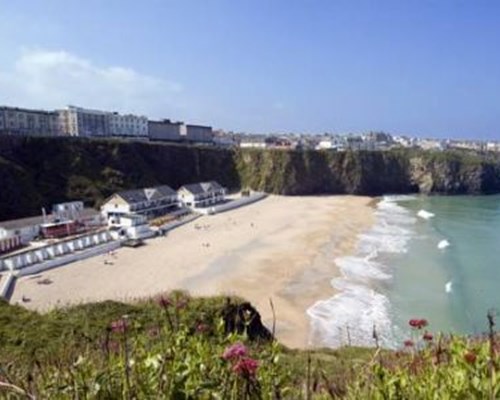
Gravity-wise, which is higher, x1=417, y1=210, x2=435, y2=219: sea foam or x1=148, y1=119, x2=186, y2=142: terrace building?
x1=148, y1=119, x2=186, y2=142: terrace building

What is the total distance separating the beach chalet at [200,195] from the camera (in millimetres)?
59375

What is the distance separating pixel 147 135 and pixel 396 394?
351ft

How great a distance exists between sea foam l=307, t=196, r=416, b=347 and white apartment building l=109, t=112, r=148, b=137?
217ft

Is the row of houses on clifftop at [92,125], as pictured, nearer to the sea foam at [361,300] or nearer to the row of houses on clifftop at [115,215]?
the row of houses on clifftop at [115,215]

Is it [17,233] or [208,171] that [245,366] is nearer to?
[17,233]

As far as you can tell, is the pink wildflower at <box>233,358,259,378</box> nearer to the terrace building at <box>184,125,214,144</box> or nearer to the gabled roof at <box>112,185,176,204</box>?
the gabled roof at <box>112,185,176,204</box>

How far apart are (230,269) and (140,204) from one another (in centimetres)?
2036

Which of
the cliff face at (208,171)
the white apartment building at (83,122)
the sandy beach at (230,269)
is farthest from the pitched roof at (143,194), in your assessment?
the white apartment building at (83,122)

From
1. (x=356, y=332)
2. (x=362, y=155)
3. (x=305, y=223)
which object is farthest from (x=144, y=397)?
(x=362, y=155)

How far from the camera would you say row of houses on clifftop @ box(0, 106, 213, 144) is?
82500 millimetres

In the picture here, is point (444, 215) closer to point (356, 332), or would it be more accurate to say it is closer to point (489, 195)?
point (489, 195)

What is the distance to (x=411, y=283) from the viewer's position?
30.0 metres

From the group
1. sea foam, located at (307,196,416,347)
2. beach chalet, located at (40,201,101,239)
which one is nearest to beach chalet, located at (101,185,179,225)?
beach chalet, located at (40,201,101,239)

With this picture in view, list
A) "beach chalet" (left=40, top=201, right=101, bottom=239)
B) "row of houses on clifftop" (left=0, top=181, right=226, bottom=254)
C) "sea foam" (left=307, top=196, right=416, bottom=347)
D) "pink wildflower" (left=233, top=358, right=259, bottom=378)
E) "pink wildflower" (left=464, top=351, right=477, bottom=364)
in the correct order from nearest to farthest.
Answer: "pink wildflower" (left=233, top=358, right=259, bottom=378), "pink wildflower" (left=464, top=351, right=477, bottom=364), "sea foam" (left=307, top=196, right=416, bottom=347), "row of houses on clifftop" (left=0, top=181, right=226, bottom=254), "beach chalet" (left=40, top=201, right=101, bottom=239)
